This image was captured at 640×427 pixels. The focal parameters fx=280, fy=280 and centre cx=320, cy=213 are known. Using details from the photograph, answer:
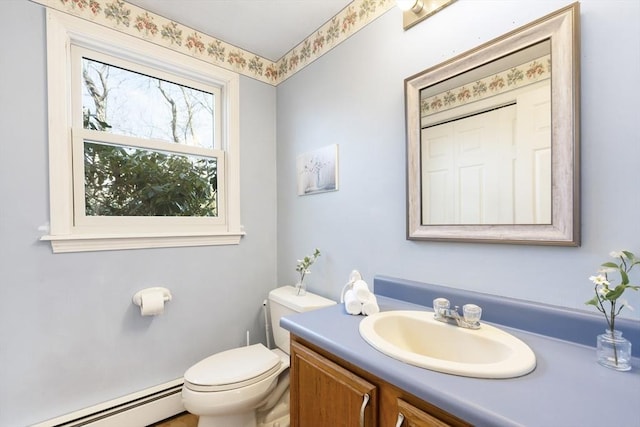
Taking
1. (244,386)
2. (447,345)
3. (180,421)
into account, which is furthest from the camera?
(180,421)

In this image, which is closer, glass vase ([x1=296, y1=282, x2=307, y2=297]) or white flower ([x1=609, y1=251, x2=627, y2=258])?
white flower ([x1=609, y1=251, x2=627, y2=258])

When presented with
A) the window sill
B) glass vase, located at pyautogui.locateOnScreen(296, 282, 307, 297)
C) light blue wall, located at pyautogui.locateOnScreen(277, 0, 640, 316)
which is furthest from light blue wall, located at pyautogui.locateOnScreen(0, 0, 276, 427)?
light blue wall, located at pyautogui.locateOnScreen(277, 0, 640, 316)

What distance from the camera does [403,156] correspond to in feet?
4.09

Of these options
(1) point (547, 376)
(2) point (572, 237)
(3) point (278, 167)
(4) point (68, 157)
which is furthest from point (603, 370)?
(4) point (68, 157)

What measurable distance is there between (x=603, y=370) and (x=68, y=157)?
84.9 inches

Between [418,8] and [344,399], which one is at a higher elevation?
[418,8]

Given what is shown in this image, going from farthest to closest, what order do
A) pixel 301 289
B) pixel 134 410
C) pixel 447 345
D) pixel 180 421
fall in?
pixel 301 289 < pixel 180 421 < pixel 134 410 < pixel 447 345

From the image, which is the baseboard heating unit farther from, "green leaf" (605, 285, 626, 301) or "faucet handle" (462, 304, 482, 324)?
"green leaf" (605, 285, 626, 301)

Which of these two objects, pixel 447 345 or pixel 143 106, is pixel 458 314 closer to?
pixel 447 345

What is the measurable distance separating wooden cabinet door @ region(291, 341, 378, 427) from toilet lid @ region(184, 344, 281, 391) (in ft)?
1.17

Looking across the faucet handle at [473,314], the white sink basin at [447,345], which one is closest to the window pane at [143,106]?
the white sink basin at [447,345]

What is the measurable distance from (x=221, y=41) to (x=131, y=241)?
1.38 m

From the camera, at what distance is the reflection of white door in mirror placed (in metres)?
0.88

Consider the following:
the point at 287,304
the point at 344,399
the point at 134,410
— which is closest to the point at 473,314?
the point at 344,399
